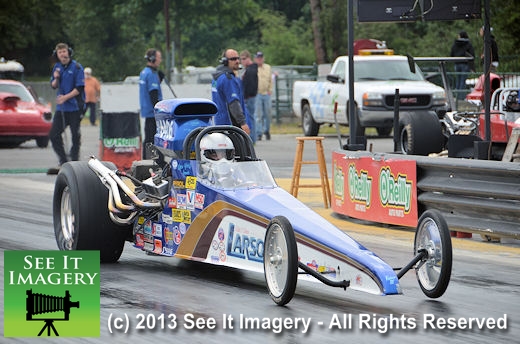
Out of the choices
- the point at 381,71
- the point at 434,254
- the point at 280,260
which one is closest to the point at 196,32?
the point at 381,71

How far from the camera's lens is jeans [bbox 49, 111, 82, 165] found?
857 inches

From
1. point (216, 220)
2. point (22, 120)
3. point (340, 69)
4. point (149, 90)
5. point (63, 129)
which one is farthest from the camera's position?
point (340, 69)

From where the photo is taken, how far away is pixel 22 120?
97.1 feet

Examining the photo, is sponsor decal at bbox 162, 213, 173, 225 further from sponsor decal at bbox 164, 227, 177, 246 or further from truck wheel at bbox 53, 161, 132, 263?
truck wheel at bbox 53, 161, 132, 263

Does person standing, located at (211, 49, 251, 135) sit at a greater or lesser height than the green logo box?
greater

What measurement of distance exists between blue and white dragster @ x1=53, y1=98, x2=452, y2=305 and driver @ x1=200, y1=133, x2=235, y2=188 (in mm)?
14

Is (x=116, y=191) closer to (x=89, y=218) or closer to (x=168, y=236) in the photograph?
(x=89, y=218)

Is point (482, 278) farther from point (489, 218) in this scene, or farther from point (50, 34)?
point (50, 34)

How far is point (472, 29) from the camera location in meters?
46.9

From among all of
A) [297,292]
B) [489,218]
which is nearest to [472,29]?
[489,218]

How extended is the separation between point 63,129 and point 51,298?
44.4 feet

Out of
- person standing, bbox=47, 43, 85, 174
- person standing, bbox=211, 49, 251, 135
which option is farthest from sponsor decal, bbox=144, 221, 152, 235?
person standing, bbox=47, 43, 85, 174

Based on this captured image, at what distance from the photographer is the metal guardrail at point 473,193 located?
12.8 metres

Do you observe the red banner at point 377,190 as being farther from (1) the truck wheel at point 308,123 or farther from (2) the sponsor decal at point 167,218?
(1) the truck wheel at point 308,123
